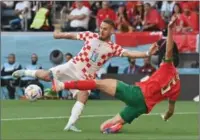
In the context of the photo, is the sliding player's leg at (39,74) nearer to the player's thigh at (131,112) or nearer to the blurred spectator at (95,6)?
the player's thigh at (131,112)

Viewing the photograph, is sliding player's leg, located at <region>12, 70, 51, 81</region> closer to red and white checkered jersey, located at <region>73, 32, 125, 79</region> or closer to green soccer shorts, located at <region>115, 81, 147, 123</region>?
Answer: red and white checkered jersey, located at <region>73, 32, 125, 79</region>

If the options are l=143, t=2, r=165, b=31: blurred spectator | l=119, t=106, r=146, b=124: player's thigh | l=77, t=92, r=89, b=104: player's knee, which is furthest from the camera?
l=143, t=2, r=165, b=31: blurred spectator

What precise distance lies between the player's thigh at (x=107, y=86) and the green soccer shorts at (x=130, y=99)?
0.08 meters

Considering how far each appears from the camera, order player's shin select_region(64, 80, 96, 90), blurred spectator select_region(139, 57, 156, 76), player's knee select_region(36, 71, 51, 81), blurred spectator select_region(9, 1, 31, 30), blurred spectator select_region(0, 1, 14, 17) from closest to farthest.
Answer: player's shin select_region(64, 80, 96, 90)
player's knee select_region(36, 71, 51, 81)
blurred spectator select_region(139, 57, 156, 76)
blurred spectator select_region(9, 1, 31, 30)
blurred spectator select_region(0, 1, 14, 17)

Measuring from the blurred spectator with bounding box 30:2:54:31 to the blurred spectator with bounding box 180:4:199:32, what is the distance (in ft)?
14.0

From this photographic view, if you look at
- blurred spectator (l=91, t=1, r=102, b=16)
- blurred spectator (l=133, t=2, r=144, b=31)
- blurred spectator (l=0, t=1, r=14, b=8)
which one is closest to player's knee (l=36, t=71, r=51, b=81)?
blurred spectator (l=133, t=2, r=144, b=31)

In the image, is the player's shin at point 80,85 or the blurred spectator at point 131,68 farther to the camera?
the blurred spectator at point 131,68

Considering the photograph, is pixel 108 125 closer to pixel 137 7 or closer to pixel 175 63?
pixel 175 63

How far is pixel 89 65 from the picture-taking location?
14.6 metres

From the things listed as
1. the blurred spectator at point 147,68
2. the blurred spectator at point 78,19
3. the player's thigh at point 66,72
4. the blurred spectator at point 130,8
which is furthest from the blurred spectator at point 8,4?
the player's thigh at point 66,72

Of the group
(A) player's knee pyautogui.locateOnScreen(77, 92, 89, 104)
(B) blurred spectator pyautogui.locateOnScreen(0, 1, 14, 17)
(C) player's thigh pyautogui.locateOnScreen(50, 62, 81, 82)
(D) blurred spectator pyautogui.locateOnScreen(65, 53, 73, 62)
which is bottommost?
(D) blurred spectator pyautogui.locateOnScreen(65, 53, 73, 62)

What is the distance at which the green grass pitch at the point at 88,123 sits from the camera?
13.0m

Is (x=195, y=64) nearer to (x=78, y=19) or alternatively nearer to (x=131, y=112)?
(x=78, y=19)

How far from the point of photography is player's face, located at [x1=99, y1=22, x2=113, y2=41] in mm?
13984
